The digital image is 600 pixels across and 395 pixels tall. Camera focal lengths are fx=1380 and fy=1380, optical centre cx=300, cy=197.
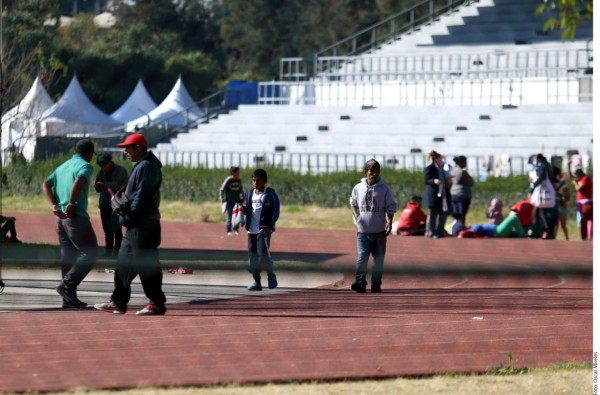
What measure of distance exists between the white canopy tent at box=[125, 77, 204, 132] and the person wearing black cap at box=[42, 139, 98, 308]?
99.6 feet

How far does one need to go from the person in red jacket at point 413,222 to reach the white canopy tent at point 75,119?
769 inches

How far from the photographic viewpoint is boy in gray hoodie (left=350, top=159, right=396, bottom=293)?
48.8 feet

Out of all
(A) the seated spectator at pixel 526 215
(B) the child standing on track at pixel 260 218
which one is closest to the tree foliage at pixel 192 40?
(A) the seated spectator at pixel 526 215

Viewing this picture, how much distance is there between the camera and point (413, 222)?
26.0 m

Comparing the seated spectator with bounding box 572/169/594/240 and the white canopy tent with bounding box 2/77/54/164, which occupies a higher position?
the white canopy tent with bounding box 2/77/54/164

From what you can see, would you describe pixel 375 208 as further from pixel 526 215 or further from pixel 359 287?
pixel 526 215

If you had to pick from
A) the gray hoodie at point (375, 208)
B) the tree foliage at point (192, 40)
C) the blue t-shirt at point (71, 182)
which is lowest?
the gray hoodie at point (375, 208)

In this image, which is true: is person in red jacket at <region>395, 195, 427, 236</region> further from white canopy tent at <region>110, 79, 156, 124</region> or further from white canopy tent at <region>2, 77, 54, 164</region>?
white canopy tent at <region>110, 79, 156, 124</region>

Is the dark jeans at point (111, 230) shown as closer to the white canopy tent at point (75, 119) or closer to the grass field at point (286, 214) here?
the grass field at point (286, 214)

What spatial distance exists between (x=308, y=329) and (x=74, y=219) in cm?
258

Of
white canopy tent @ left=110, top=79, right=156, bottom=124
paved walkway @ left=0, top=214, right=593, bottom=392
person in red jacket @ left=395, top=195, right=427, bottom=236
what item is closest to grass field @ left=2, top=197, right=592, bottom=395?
paved walkway @ left=0, top=214, right=593, bottom=392

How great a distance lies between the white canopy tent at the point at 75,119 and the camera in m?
45.0

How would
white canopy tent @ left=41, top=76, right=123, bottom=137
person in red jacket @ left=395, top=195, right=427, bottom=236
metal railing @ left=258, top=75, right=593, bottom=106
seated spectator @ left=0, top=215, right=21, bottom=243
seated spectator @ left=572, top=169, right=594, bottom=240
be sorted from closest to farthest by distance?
1. seated spectator @ left=0, top=215, right=21, bottom=243
2. seated spectator @ left=572, top=169, right=594, bottom=240
3. person in red jacket @ left=395, top=195, right=427, bottom=236
4. metal railing @ left=258, top=75, right=593, bottom=106
5. white canopy tent @ left=41, top=76, right=123, bottom=137

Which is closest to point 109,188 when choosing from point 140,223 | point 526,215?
point 140,223
